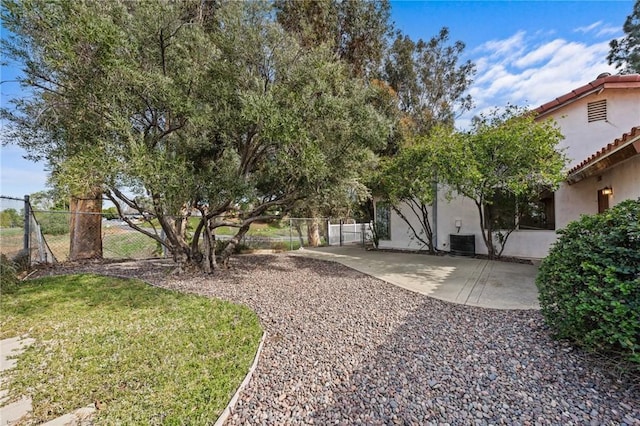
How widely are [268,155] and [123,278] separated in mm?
4674

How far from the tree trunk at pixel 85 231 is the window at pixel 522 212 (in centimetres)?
1371

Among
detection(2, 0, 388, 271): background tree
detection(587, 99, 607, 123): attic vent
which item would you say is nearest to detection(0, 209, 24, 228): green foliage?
detection(2, 0, 388, 271): background tree

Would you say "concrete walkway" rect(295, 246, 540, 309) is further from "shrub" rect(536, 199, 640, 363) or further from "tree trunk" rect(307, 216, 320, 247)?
"tree trunk" rect(307, 216, 320, 247)

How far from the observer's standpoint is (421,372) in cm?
305

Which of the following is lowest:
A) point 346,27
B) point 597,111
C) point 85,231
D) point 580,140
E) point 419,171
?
point 85,231

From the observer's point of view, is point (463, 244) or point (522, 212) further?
point (463, 244)

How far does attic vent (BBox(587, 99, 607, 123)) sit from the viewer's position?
9344 mm

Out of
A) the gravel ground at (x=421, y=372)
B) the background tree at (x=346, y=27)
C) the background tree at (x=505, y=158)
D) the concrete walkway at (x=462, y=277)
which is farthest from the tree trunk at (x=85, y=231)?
the background tree at (x=505, y=158)

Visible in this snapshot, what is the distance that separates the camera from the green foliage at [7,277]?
18.1 feet

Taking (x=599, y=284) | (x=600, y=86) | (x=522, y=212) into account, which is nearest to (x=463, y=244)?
(x=522, y=212)

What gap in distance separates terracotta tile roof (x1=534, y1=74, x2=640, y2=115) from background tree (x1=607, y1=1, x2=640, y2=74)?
1492cm

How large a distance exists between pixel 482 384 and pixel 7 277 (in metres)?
8.52

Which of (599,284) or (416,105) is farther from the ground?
(416,105)

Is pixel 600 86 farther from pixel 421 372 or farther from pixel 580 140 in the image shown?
pixel 421 372
